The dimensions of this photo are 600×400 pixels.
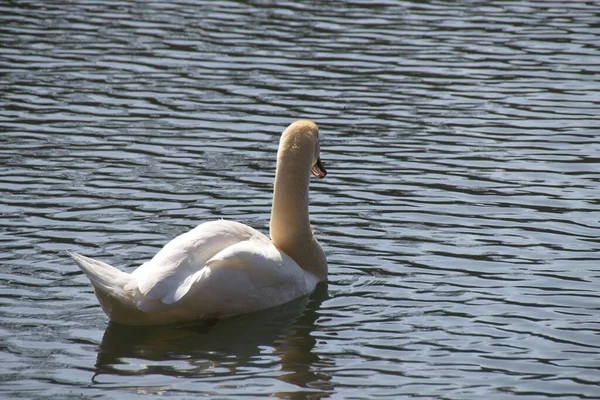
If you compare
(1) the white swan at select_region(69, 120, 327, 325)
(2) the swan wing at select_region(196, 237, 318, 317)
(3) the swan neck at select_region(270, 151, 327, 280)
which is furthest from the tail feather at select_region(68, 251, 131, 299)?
(3) the swan neck at select_region(270, 151, 327, 280)

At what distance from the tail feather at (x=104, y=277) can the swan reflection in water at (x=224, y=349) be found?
1.22 ft

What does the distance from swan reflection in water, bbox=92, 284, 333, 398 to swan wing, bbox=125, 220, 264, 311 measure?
1.10 ft

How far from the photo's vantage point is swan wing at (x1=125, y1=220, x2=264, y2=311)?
8.34 meters

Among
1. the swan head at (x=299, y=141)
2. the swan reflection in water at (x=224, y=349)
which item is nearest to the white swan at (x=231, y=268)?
the swan head at (x=299, y=141)

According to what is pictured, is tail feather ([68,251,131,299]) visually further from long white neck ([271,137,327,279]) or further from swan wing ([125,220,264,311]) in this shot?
long white neck ([271,137,327,279])

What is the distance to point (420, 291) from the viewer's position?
9484 millimetres

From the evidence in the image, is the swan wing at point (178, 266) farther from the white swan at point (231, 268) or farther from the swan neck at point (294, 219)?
the swan neck at point (294, 219)

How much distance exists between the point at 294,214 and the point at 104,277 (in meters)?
2.14

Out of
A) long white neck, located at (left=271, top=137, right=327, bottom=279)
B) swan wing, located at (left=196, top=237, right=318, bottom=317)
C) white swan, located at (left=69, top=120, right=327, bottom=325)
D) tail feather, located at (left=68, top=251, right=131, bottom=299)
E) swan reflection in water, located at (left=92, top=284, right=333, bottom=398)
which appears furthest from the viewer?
long white neck, located at (left=271, top=137, right=327, bottom=279)

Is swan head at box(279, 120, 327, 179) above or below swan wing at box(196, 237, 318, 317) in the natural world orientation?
above

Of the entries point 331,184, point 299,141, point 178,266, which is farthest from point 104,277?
point 331,184

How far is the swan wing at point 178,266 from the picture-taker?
8344 mm

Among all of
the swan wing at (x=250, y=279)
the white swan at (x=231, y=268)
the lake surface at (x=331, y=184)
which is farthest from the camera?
the swan wing at (x=250, y=279)

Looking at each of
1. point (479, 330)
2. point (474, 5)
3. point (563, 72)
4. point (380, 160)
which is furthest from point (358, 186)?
point (474, 5)
